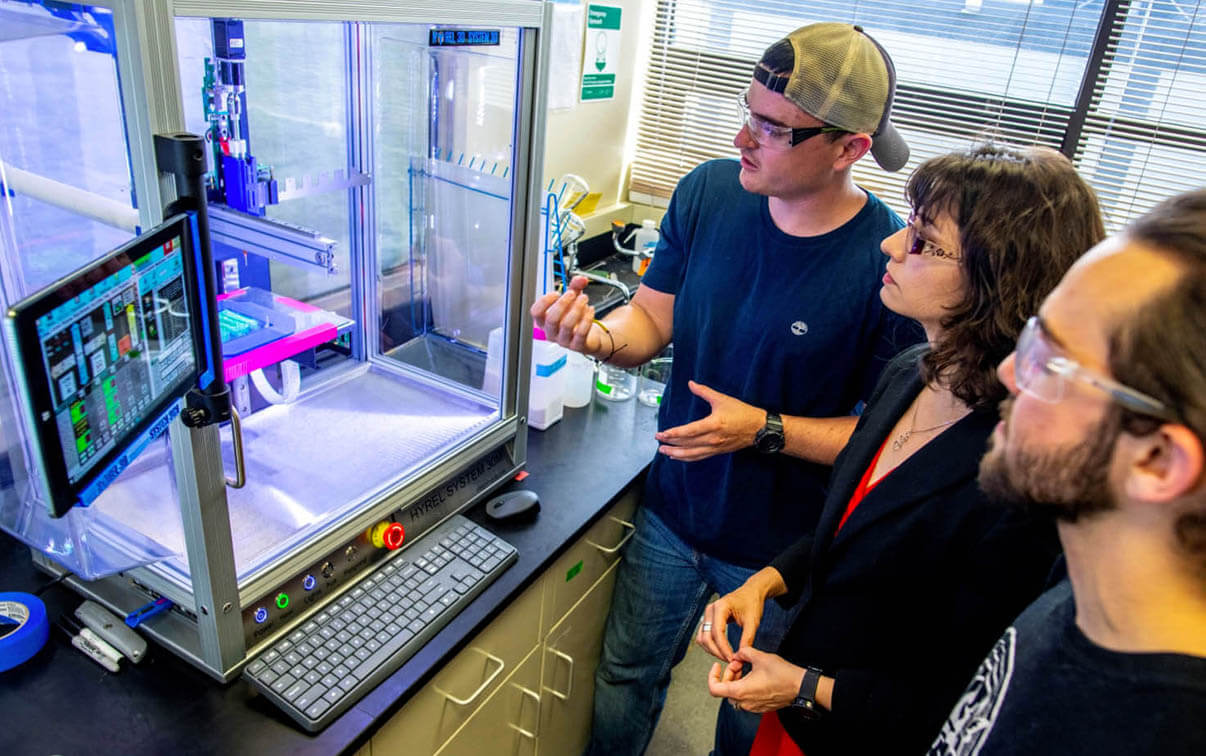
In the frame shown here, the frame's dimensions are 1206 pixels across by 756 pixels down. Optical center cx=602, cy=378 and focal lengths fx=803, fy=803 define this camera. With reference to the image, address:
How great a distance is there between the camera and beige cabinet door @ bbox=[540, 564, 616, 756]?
161cm

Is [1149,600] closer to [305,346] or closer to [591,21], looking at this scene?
[305,346]

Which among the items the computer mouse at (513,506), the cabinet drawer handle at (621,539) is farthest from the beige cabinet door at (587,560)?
the computer mouse at (513,506)

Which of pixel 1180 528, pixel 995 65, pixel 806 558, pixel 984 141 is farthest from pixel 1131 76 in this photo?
pixel 1180 528

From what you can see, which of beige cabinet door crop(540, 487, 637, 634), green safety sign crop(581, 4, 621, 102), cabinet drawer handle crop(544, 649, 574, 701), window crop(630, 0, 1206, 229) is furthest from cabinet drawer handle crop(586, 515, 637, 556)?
window crop(630, 0, 1206, 229)

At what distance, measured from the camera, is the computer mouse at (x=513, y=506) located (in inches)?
55.9

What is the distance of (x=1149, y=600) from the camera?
0.66 m

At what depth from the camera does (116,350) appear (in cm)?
72

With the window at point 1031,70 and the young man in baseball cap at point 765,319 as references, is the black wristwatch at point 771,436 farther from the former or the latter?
the window at point 1031,70

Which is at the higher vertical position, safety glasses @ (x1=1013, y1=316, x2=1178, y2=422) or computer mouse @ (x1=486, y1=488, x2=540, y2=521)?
safety glasses @ (x1=1013, y1=316, x2=1178, y2=422)

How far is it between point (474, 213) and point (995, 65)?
187 centimetres

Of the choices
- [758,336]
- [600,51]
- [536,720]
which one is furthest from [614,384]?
[600,51]

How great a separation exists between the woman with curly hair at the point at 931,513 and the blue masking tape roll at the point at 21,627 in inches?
35.9

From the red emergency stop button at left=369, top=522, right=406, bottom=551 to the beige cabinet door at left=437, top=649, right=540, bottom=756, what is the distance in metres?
0.33

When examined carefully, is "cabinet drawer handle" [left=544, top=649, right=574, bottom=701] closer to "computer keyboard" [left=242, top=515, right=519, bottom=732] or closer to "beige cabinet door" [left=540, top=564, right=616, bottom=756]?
"beige cabinet door" [left=540, top=564, right=616, bottom=756]
